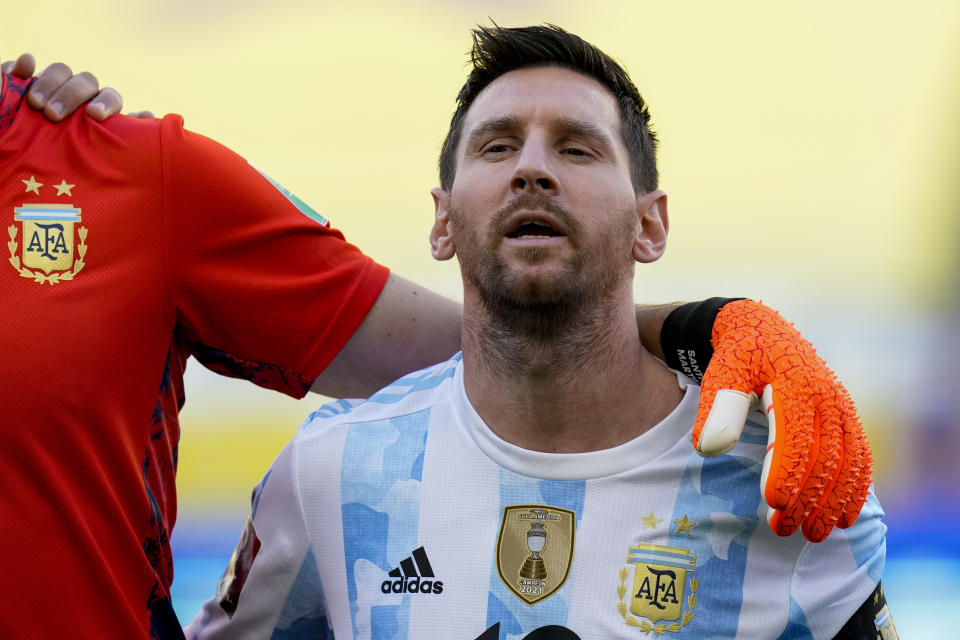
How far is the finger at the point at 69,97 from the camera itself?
1.68 metres

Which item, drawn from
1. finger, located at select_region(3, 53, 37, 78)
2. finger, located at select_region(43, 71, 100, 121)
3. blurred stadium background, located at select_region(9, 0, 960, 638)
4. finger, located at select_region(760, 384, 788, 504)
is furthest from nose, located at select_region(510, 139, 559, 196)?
blurred stadium background, located at select_region(9, 0, 960, 638)

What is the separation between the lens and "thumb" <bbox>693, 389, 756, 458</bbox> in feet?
4.35

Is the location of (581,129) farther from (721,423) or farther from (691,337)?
(721,423)

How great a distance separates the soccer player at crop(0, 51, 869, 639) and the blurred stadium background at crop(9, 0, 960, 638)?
149 inches

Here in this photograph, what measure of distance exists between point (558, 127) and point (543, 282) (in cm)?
30

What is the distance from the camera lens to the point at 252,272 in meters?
1.75

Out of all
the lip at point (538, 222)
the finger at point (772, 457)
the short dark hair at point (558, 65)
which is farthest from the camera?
the short dark hair at point (558, 65)

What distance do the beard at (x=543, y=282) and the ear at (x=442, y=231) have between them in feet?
0.59

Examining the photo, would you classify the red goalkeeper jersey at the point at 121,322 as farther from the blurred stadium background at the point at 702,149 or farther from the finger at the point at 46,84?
the blurred stadium background at the point at 702,149

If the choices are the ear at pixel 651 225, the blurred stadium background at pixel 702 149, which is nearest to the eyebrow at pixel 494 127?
the ear at pixel 651 225

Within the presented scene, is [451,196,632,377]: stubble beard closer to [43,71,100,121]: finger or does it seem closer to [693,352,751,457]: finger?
[693,352,751,457]: finger

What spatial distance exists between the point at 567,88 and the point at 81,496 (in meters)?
1.05

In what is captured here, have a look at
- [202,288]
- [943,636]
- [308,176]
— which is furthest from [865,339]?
[202,288]

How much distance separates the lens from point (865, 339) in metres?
5.51
